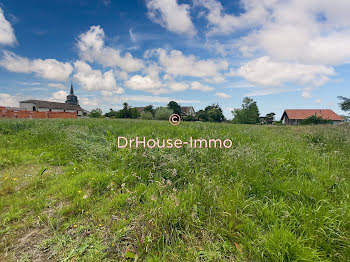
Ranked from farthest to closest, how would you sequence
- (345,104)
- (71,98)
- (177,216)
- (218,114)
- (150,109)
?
1. (71,98)
2. (150,109)
3. (218,114)
4. (345,104)
5. (177,216)

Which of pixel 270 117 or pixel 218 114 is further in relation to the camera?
pixel 270 117

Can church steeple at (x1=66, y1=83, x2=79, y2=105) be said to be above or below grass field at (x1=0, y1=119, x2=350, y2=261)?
above

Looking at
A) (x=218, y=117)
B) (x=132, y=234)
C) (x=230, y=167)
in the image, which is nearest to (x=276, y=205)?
(x=230, y=167)

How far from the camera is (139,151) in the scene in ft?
15.4

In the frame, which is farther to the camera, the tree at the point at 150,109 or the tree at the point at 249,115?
the tree at the point at 150,109

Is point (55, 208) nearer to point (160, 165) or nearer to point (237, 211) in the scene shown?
→ point (160, 165)

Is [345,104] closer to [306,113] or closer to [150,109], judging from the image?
[306,113]

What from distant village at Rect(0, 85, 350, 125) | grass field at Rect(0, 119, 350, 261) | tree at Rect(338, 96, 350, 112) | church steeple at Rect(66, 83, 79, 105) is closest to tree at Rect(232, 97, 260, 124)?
distant village at Rect(0, 85, 350, 125)

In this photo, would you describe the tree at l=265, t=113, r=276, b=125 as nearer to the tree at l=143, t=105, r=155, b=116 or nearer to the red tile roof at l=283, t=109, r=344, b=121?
the red tile roof at l=283, t=109, r=344, b=121

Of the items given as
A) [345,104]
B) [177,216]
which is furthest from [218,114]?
[177,216]

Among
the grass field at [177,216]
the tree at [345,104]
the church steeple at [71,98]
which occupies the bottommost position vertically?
the grass field at [177,216]

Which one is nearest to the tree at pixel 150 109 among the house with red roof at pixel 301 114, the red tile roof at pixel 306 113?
the house with red roof at pixel 301 114

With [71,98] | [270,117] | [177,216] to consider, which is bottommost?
[177,216]

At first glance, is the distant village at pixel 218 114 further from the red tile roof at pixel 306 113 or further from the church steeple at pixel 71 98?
the church steeple at pixel 71 98
